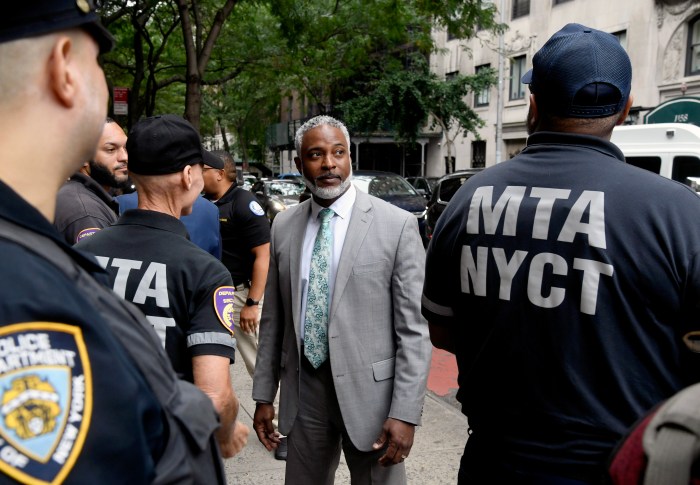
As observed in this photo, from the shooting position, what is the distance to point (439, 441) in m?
4.50

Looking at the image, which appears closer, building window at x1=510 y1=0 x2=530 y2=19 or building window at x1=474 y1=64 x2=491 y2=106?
building window at x1=510 y1=0 x2=530 y2=19

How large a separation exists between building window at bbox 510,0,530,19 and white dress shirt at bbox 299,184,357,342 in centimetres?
2546

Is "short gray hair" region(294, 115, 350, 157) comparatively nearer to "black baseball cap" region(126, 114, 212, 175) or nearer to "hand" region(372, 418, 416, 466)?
"black baseball cap" region(126, 114, 212, 175)

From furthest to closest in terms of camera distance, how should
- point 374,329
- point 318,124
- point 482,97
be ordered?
point 482,97 → point 318,124 → point 374,329

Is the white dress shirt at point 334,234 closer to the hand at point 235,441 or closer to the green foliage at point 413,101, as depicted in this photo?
the hand at point 235,441

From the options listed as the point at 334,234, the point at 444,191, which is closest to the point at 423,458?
the point at 334,234

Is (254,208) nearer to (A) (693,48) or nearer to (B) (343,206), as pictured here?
(B) (343,206)

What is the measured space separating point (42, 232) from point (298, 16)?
11613 millimetres

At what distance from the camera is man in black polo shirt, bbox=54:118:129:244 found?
3.19 metres

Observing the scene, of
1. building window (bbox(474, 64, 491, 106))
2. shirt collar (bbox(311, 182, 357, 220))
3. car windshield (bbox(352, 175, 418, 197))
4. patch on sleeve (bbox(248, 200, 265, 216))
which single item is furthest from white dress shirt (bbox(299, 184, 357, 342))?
building window (bbox(474, 64, 491, 106))

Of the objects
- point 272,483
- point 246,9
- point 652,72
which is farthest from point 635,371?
point 652,72

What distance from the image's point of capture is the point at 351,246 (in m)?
2.78

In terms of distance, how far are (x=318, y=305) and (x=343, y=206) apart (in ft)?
1.54

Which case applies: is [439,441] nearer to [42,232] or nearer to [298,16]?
[42,232]
